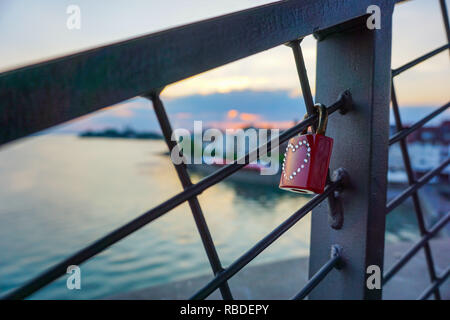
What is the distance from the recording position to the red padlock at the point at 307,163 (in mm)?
571

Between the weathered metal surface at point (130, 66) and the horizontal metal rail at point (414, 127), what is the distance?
44 centimetres

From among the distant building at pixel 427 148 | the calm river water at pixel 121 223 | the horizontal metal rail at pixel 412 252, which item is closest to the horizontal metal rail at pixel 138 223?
the horizontal metal rail at pixel 412 252

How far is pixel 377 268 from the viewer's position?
74 centimetres

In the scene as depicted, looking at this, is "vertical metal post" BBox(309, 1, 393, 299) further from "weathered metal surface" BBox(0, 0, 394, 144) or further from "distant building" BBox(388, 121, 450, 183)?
"distant building" BBox(388, 121, 450, 183)

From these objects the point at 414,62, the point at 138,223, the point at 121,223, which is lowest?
the point at 138,223

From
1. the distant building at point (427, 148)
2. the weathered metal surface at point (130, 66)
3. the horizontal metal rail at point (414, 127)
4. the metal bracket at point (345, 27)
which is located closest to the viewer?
the weathered metal surface at point (130, 66)

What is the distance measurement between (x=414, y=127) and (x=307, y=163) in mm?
451

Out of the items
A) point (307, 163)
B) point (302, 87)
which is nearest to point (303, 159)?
point (307, 163)

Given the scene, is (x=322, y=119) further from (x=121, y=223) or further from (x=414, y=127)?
(x=121, y=223)

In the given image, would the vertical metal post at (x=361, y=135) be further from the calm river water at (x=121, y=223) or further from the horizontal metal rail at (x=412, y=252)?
the calm river water at (x=121, y=223)

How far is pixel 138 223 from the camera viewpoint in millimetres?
448

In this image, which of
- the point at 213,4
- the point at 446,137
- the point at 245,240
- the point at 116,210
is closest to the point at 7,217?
the point at 116,210

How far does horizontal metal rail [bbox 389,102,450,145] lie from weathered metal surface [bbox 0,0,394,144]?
0.44 metres

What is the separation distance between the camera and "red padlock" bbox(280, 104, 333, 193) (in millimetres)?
571
